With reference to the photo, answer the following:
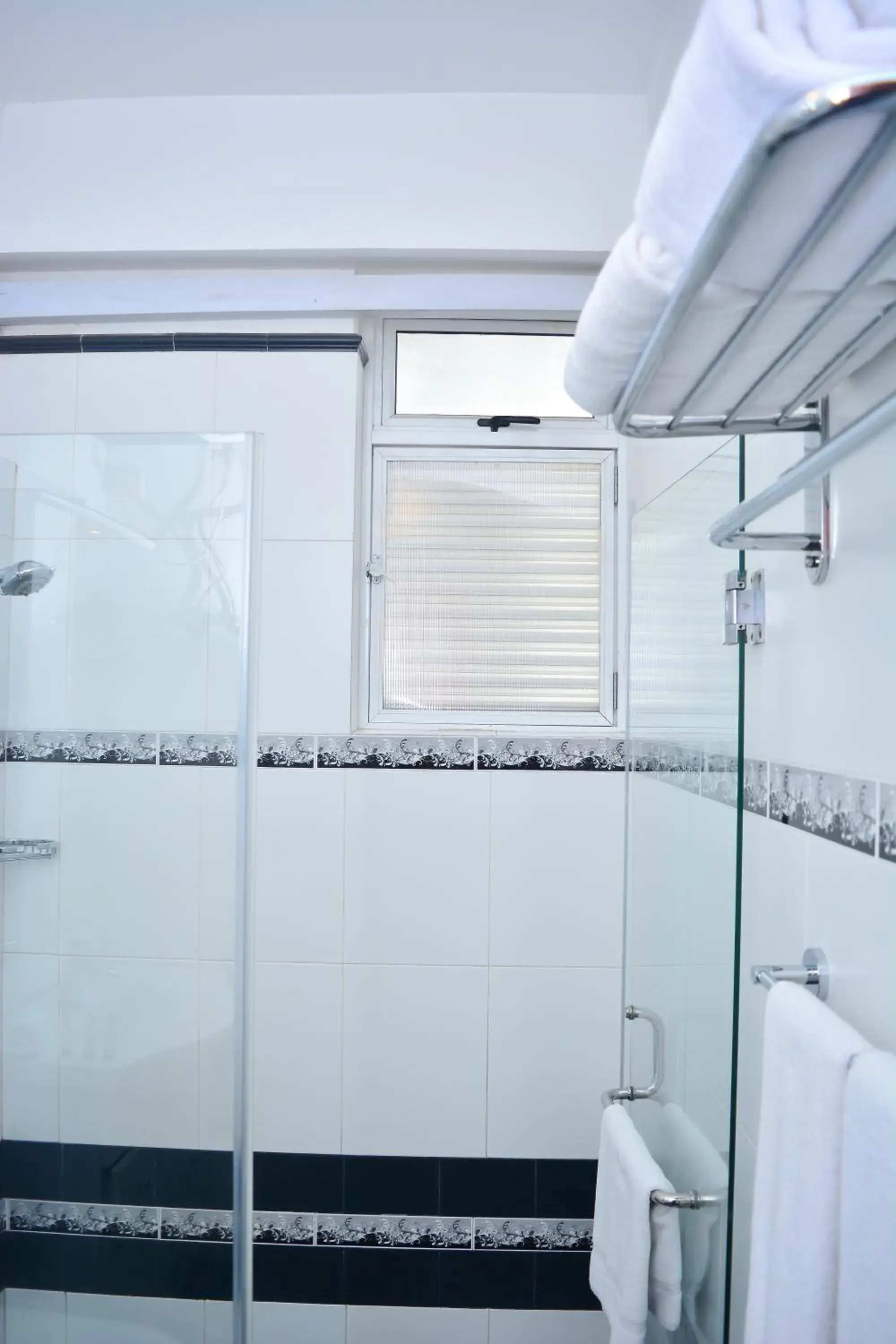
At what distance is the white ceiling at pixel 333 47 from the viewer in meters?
1.60

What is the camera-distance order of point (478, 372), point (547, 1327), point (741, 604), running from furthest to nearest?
point (478, 372) → point (547, 1327) → point (741, 604)

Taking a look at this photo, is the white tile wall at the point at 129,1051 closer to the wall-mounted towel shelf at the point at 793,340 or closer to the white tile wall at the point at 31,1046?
the white tile wall at the point at 31,1046

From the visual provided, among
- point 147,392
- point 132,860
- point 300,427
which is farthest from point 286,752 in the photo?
point 147,392

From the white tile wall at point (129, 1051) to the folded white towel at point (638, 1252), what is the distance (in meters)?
0.67

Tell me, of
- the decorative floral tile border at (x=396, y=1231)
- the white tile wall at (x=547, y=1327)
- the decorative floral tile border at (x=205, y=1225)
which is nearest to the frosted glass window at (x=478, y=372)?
the decorative floral tile border at (x=205, y=1225)

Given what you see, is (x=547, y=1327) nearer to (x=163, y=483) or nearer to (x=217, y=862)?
(x=217, y=862)

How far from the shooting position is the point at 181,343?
190 centimetres

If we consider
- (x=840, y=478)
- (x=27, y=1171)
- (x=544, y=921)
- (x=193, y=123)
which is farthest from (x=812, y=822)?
(x=193, y=123)

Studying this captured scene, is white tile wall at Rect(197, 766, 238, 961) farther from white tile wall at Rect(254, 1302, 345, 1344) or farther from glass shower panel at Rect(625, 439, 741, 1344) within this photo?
white tile wall at Rect(254, 1302, 345, 1344)

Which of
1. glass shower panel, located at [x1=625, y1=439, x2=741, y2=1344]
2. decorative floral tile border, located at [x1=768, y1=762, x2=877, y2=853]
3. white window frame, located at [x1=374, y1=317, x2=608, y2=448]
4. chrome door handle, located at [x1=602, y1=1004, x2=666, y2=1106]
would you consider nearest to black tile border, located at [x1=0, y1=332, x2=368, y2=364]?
white window frame, located at [x1=374, y1=317, x2=608, y2=448]

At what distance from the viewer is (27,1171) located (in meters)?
1.47

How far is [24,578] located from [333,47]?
116cm

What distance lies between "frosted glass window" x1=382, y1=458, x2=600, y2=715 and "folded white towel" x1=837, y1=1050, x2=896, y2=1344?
4.29 feet

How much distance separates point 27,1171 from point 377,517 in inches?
54.4
